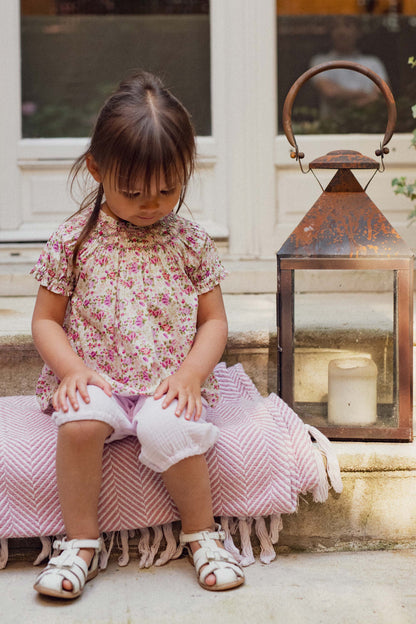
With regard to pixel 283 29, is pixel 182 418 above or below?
below

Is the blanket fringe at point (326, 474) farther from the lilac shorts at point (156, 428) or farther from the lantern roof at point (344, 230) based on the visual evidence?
the lantern roof at point (344, 230)

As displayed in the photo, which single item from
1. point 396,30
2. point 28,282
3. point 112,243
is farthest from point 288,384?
point 396,30

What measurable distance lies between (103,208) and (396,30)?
196cm

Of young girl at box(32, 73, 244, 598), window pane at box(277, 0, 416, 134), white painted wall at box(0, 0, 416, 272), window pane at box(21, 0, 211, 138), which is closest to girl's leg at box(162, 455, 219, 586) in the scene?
young girl at box(32, 73, 244, 598)

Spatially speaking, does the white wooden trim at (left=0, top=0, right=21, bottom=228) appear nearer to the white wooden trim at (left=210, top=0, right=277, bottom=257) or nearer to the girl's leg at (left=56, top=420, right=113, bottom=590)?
the white wooden trim at (left=210, top=0, right=277, bottom=257)

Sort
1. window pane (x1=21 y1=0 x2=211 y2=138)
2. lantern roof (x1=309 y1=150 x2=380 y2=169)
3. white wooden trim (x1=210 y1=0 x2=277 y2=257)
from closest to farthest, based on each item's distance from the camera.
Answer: lantern roof (x1=309 y1=150 x2=380 y2=169)
white wooden trim (x1=210 y1=0 x2=277 y2=257)
window pane (x1=21 y1=0 x2=211 y2=138)

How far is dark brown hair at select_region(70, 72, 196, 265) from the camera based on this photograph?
158 cm

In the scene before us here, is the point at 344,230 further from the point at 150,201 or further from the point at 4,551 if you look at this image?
the point at 4,551

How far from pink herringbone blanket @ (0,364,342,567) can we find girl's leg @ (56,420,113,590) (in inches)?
2.6

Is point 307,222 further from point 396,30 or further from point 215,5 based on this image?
point 396,30

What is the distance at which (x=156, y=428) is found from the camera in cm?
154

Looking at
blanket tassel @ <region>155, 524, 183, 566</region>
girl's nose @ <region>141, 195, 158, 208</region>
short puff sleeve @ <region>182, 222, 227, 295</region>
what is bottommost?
blanket tassel @ <region>155, 524, 183, 566</region>

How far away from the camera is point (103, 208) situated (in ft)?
5.87

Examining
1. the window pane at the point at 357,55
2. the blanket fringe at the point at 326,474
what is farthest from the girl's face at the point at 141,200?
the window pane at the point at 357,55
